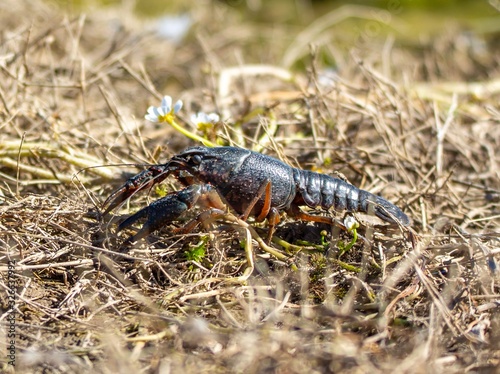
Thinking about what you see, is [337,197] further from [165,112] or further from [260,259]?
[165,112]

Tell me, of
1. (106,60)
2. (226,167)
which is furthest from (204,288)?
(106,60)

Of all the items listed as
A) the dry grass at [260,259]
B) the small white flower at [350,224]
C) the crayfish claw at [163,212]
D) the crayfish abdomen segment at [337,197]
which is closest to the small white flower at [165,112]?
the dry grass at [260,259]

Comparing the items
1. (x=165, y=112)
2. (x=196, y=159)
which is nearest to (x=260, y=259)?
(x=196, y=159)

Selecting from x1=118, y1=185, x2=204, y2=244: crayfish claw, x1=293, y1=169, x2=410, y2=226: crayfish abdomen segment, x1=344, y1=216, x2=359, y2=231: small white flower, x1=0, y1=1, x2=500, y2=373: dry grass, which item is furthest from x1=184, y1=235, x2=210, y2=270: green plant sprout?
x1=344, y1=216, x2=359, y2=231: small white flower

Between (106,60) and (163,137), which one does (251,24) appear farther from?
(163,137)

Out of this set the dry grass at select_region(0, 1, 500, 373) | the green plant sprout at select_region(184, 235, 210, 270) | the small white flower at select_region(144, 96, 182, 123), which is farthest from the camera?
the small white flower at select_region(144, 96, 182, 123)

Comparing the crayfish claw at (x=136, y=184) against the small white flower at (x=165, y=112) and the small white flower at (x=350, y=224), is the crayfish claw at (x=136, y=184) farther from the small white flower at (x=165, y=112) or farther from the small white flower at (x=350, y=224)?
the small white flower at (x=350, y=224)

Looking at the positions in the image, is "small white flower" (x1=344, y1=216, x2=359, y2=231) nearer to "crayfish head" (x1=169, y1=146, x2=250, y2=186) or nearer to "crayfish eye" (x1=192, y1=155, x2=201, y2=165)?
"crayfish head" (x1=169, y1=146, x2=250, y2=186)
